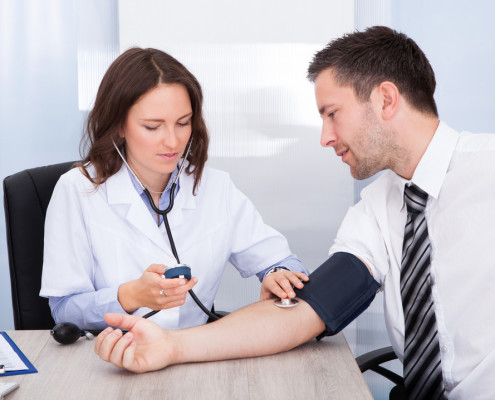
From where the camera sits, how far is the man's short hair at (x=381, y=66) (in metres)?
1.45

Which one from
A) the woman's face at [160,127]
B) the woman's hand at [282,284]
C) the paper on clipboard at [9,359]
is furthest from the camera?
the woman's face at [160,127]

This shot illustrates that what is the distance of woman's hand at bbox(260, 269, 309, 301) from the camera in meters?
1.33

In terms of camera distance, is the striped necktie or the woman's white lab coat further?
the woman's white lab coat

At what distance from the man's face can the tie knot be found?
0.34 ft

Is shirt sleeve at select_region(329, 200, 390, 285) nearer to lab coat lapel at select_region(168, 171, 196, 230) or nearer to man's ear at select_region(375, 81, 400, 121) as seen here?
man's ear at select_region(375, 81, 400, 121)

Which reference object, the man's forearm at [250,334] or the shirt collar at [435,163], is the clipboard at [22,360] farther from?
the shirt collar at [435,163]

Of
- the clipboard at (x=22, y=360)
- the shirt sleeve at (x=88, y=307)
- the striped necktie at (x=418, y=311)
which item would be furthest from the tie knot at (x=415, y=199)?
the clipboard at (x=22, y=360)

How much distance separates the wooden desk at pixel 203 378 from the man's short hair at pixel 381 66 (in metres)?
0.65

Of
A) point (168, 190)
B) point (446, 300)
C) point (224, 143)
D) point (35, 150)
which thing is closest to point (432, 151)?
point (446, 300)

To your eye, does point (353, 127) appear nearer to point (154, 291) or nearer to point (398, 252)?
point (398, 252)

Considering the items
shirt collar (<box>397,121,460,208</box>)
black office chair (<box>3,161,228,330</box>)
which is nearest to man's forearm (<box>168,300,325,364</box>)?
shirt collar (<box>397,121,460,208</box>)

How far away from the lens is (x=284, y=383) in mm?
1035

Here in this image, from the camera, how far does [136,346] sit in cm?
111

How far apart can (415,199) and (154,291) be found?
636 mm
